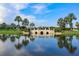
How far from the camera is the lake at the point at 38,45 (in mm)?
4656

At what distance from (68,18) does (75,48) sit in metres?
0.53

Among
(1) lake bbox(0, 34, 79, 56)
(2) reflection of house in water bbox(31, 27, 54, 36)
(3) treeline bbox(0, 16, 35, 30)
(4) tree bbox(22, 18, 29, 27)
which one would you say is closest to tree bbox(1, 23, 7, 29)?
(3) treeline bbox(0, 16, 35, 30)

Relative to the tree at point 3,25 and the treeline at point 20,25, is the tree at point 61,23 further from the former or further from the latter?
the tree at point 3,25

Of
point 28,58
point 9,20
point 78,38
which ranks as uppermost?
point 9,20

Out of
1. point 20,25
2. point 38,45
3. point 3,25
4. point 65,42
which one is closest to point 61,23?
point 65,42

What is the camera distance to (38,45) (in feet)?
15.5

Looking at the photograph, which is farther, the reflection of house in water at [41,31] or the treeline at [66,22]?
the reflection of house in water at [41,31]

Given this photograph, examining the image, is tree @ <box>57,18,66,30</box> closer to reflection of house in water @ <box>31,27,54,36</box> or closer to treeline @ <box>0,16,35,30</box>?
reflection of house in water @ <box>31,27,54,36</box>

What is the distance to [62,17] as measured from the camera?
4.73m

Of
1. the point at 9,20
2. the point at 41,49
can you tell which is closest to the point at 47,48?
the point at 41,49

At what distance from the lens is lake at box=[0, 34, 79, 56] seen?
4.66m

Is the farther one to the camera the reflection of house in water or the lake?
the reflection of house in water

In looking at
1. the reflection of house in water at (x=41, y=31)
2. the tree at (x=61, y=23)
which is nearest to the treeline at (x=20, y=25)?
the reflection of house in water at (x=41, y=31)

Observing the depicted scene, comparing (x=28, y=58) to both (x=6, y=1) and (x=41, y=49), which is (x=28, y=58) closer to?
(x=41, y=49)
